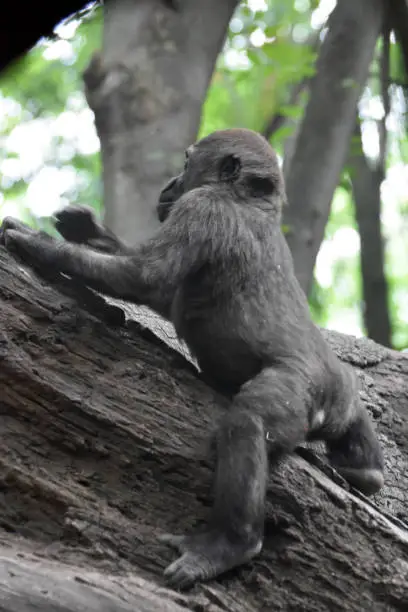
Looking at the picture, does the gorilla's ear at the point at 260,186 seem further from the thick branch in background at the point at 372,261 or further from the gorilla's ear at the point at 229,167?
the thick branch in background at the point at 372,261

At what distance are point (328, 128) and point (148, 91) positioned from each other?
6.79 feet

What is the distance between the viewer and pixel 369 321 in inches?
356

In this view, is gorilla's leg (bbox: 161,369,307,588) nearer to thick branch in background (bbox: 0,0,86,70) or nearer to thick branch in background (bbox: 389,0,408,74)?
thick branch in background (bbox: 389,0,408,74)

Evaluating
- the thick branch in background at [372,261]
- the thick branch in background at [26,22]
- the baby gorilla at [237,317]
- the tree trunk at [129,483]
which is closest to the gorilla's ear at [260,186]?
the baby gorilla at [237,317]

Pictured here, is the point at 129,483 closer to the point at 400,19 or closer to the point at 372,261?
the point at 400,19

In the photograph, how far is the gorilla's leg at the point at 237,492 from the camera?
336 cm

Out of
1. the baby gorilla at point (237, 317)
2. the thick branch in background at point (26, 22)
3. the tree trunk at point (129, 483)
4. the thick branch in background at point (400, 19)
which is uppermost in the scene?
the thick branch in background at point (400, 19)

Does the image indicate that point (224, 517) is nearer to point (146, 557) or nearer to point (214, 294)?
point (146, 557)

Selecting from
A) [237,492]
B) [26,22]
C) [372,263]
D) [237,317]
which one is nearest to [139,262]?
[237,317]

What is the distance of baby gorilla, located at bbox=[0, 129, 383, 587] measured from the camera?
11.3 feet

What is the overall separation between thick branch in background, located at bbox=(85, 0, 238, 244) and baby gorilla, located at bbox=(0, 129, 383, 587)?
11.3 ft

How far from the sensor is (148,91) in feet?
26.1

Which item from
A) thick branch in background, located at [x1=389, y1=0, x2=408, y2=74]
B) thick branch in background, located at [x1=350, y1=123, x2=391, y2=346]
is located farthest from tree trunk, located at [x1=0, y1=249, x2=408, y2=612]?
thick branch in background, located at [x1=350, y1=123, x2=391, y2=346]

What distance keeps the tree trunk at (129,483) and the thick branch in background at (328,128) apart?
4389 mm
